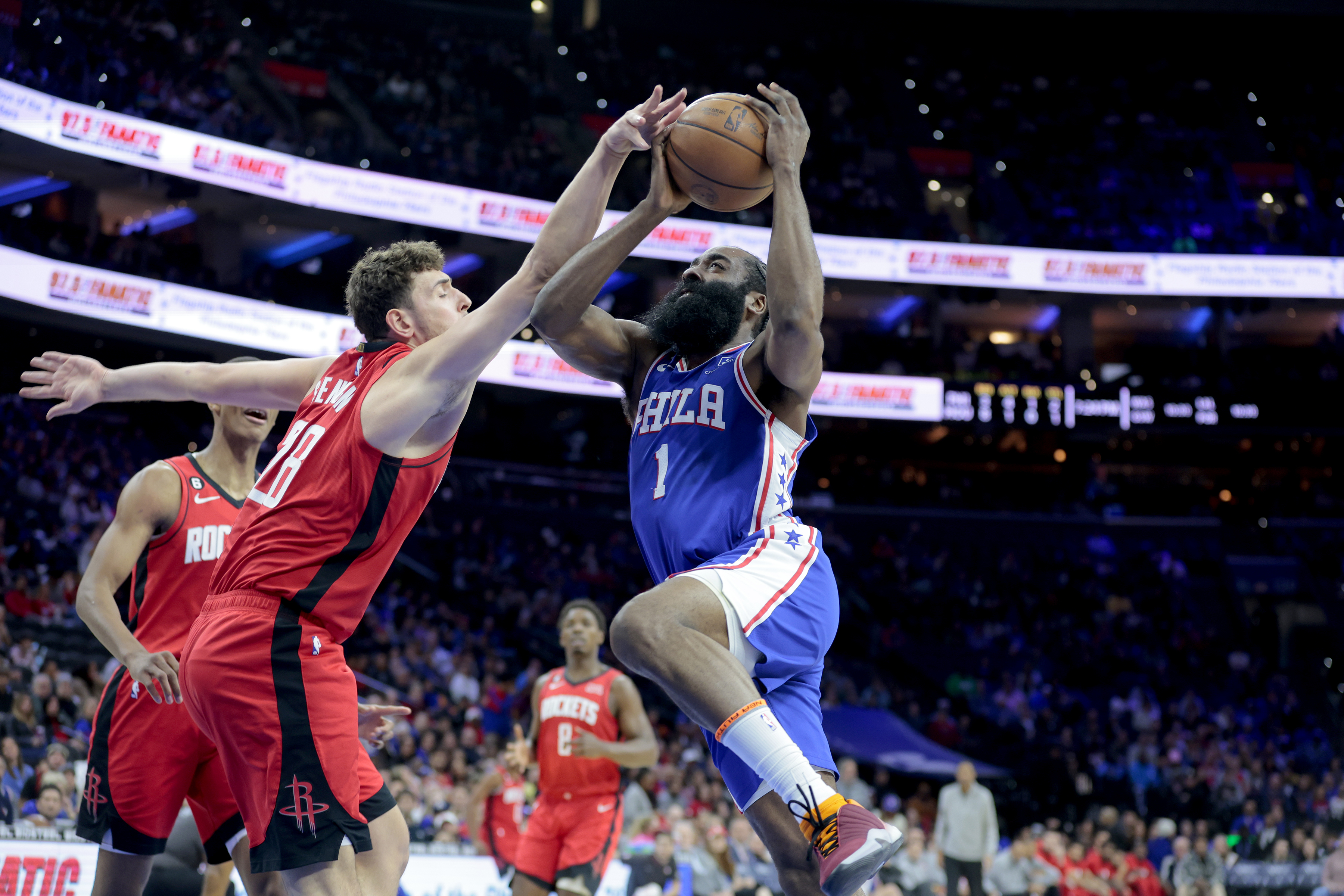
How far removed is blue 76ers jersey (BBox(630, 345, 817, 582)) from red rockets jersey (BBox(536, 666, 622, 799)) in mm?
3255

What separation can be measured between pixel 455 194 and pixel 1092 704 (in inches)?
588

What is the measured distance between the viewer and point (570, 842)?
6891 mm

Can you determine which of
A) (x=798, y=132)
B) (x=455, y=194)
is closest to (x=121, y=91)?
(x=455, y=194)

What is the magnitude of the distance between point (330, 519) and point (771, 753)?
4.75ft

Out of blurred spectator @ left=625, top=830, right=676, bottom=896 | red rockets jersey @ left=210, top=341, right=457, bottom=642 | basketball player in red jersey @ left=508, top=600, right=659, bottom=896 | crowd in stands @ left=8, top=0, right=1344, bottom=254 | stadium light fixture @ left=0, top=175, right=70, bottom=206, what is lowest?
blurred spectator @ left=625, top=830, right=676, bottom=896

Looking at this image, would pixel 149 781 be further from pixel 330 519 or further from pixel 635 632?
pixel 635 632

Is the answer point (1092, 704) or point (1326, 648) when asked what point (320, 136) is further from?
point (1326, 648)

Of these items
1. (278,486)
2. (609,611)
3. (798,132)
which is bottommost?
(609,611)

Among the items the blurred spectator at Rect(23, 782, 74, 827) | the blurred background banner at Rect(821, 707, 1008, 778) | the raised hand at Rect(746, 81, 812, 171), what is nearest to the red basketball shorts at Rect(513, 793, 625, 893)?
the blurred spectator at Rect(23, 782, 74, 827)

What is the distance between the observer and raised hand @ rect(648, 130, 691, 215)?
13.4 ft

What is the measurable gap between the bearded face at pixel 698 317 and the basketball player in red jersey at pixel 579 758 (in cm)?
334

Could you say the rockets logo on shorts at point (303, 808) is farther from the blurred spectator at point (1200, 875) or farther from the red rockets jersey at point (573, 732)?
the blurred spectator at point (1200, 875)

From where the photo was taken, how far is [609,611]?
2095 cm

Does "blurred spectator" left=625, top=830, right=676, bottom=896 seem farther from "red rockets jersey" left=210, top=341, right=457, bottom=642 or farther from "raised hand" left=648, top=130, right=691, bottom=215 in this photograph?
"raised hand" left=648, top=130, right=691, bottom=215
